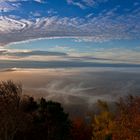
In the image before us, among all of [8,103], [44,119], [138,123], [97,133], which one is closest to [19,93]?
[8,103]

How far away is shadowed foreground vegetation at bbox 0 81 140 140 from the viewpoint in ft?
124

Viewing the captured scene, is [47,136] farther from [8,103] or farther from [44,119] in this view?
[8,103]

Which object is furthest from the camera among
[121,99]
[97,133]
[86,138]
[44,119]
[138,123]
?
[86,138]

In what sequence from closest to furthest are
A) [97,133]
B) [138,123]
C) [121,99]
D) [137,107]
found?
[138,123] < [137,107] < [121,99] < [97,133]

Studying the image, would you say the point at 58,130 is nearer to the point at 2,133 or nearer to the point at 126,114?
the point at 2,133

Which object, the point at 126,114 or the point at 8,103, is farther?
the point at 8,103

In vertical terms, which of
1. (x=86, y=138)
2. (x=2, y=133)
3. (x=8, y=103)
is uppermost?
(x=8, y=103)

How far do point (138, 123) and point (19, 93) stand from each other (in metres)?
24.0

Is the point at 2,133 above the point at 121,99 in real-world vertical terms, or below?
below

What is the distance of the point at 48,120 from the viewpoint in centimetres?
6512

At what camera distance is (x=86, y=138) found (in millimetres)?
87562

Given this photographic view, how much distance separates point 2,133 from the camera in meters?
54.8

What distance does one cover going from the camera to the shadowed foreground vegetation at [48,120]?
1484 inches

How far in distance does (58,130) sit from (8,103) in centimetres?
1305
